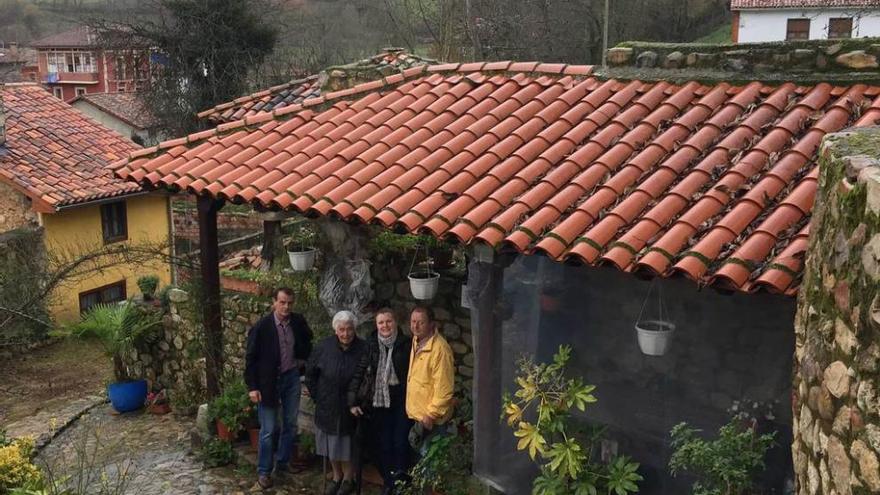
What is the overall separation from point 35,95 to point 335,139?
1695 cm

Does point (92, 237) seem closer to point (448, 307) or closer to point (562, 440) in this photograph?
point (448, 307)

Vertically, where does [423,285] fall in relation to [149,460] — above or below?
above

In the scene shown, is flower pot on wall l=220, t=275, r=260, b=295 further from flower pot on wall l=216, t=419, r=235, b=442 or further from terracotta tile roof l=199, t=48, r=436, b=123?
terracotta tile roof l=199, t=48, r=436, b=123

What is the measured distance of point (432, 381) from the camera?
19.3 feet

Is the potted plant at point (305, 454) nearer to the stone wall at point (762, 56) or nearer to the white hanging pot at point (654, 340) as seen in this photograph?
the white hanging pot at point (654, 340)

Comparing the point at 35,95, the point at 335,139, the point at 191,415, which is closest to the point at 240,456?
the point at 191,415

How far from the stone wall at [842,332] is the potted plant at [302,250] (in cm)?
480

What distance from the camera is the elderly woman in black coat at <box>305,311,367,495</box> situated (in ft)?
20.0

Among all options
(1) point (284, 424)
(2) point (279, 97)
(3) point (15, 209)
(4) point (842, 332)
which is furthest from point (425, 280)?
(3) point (15, 209)

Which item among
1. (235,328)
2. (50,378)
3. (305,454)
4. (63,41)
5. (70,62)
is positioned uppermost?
(63,41)

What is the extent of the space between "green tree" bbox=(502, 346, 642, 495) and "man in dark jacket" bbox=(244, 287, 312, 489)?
2.09 metres

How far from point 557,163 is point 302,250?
2.82 meters

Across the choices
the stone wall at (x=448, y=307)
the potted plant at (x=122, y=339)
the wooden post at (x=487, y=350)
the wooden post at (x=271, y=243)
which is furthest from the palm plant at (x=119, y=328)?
the wooden post at (x=487, y=350)

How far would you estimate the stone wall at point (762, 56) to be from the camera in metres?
5.44
